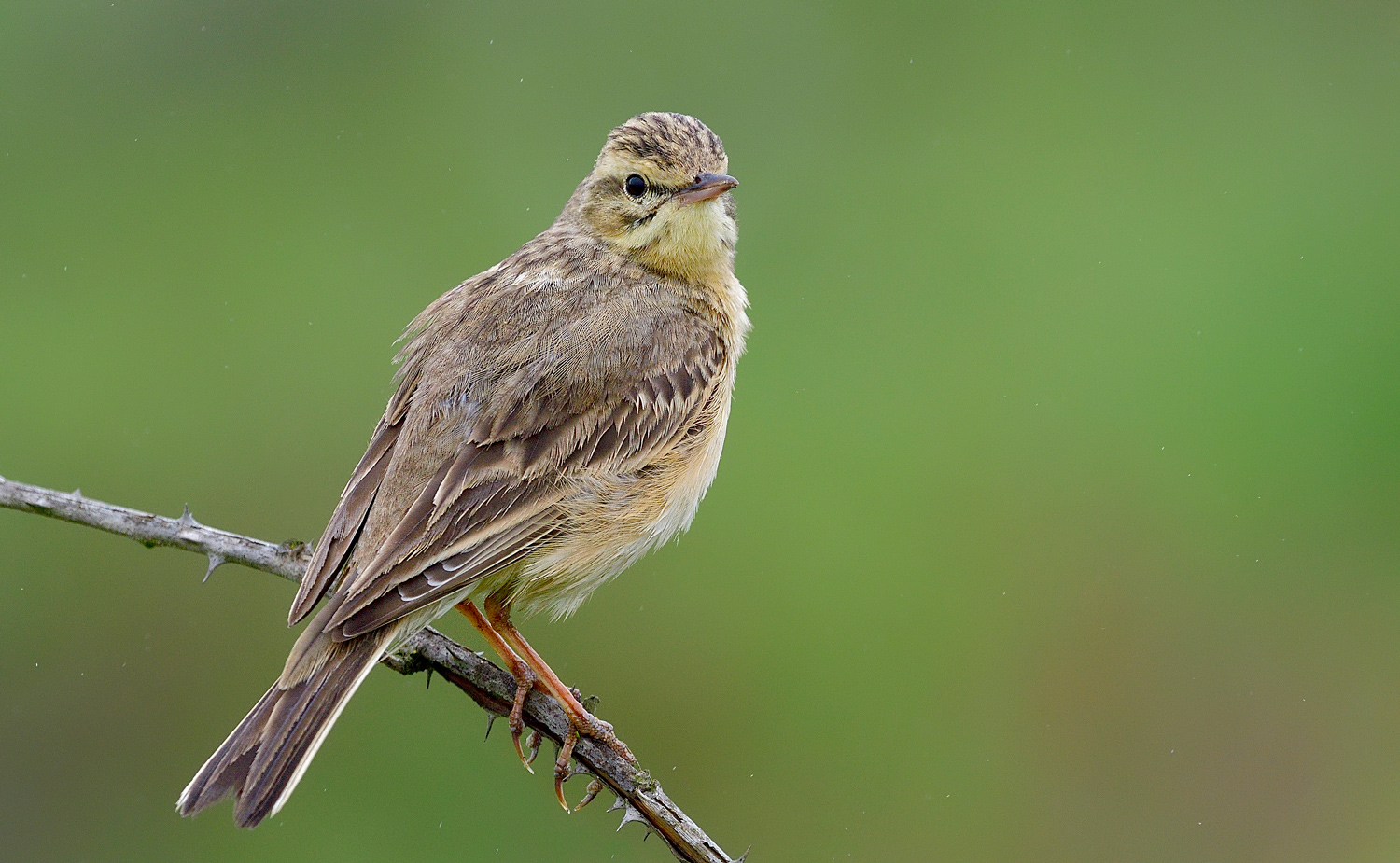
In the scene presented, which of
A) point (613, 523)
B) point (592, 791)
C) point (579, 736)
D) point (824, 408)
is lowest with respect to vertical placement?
point (592, 791)

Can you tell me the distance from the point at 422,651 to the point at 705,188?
2083mm

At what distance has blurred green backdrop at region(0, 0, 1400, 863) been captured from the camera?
8758mm

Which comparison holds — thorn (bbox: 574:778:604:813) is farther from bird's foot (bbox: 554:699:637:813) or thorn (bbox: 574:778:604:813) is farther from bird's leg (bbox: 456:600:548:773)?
bird's leg (bbox: 456:600:548:773)

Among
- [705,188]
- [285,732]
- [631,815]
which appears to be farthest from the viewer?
[705,188]

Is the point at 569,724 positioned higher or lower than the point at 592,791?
higher

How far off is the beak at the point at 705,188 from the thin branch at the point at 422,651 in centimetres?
195

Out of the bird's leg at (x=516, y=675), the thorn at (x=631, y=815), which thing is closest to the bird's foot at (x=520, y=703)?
the bird's leg at (x=516, y=675)

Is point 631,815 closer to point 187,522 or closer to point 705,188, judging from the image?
point 187,522

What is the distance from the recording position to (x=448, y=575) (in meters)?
5.30

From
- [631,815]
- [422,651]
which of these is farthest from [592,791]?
[422,651]

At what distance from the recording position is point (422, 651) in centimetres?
565

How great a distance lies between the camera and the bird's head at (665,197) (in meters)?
6.21

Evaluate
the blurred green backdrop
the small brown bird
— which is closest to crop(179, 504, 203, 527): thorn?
the small brown bird

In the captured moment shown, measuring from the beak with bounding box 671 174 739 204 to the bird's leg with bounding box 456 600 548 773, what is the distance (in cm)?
179
